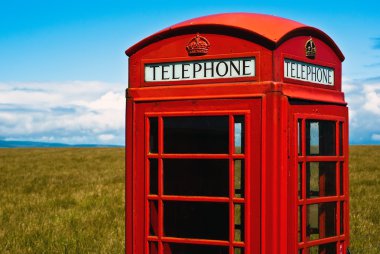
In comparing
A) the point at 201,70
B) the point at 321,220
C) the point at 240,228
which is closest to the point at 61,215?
the point at 240,228

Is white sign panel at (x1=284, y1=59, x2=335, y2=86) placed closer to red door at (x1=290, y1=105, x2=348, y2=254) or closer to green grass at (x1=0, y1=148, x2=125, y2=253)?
red door at (x1=290, y1=105, x2=348, y2=254)

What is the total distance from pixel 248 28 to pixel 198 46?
35 centimetres

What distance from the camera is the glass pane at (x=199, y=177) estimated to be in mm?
4461

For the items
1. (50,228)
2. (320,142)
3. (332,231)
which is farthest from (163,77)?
(50,228)

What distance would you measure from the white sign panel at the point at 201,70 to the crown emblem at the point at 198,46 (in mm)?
60

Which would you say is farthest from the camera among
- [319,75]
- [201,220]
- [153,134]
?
[201,220]

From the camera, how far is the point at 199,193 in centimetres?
461

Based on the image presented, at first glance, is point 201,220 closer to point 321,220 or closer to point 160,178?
point 160,178

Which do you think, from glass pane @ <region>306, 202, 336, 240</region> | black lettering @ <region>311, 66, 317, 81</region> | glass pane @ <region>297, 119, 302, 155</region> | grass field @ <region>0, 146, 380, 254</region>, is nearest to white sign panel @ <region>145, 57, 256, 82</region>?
glass pane @ <region>297, 119, 302, 155</region>

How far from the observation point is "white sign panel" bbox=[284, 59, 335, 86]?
13.0ft

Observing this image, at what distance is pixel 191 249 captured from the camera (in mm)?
4562

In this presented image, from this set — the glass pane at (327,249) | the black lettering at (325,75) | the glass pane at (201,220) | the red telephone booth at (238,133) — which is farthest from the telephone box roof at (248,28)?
the glass pane at (327,249)

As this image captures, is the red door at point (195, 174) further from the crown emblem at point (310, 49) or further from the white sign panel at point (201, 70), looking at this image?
the crown emblem at point (310, 49)

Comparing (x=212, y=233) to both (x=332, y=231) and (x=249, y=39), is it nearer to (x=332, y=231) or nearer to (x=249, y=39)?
(x=332, y=231)
